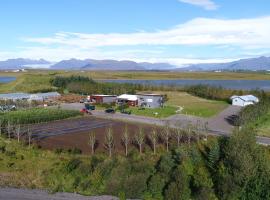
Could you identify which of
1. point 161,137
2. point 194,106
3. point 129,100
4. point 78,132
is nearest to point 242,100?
point 194,106

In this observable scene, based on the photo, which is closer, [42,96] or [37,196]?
[37,196]

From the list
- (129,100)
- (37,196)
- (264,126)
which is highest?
(129,100)

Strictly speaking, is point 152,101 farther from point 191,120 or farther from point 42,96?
point 42,96

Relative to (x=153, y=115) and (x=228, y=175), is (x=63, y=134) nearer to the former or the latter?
(x=153, y=115)

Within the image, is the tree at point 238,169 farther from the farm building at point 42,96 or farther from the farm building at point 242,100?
the farm building at point 42,96

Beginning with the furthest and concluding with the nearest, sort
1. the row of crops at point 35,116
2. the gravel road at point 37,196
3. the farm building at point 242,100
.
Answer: the farm building at point 242,100
the row of crops at point 35,116
the gravel road at point 37,196

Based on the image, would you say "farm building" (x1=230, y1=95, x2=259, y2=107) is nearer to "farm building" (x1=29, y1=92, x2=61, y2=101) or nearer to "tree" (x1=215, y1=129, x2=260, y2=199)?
"farm building" (x1=29, y1=92, x2=61, y2=101)

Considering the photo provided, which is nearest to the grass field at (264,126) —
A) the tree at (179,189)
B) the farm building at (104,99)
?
the tree at (179,189)

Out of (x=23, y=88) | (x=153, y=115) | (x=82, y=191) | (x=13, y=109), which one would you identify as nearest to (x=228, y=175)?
(x=82, y=191)
